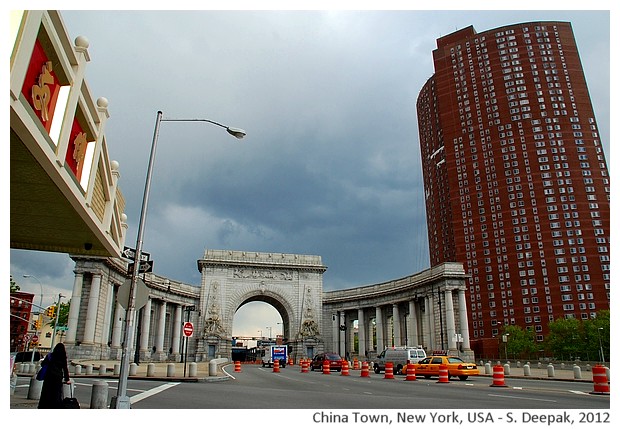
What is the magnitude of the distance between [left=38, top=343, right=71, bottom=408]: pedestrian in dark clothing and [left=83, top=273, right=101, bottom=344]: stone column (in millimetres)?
39197

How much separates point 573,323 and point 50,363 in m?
87.2

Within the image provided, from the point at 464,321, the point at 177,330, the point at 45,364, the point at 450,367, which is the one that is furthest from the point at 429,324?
the point at 45,364

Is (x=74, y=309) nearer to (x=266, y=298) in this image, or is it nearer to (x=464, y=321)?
(x=266, y=298)

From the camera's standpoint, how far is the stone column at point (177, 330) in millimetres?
70875

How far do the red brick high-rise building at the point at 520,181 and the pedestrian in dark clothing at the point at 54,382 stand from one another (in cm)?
9664

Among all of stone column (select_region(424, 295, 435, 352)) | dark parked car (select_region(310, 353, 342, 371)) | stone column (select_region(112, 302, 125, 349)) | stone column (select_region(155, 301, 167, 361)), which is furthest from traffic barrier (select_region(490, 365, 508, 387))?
stone column (select_region(155, 301, 167, 361))

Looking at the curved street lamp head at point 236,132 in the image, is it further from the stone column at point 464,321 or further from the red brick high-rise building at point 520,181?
the red brick high-rise building at point 520,181

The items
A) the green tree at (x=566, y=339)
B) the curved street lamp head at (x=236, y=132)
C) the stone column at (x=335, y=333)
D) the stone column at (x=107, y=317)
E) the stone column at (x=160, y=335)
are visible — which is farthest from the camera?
the stone column at (x=335, y=333)

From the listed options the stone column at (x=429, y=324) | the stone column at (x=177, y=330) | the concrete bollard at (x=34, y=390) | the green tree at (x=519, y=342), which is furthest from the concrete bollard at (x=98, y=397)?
the green tree at (x=519, y=342)

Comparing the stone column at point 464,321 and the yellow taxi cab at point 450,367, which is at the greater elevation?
the stone column at point 464,321

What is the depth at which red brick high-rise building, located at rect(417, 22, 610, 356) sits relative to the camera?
3612 inches

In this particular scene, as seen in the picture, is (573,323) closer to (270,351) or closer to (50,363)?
(270,351)

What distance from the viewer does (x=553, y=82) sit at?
104 metres

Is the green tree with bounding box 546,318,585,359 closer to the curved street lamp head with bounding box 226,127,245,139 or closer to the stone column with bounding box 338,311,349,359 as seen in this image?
the stone column with bounding box 338,311,349,359
